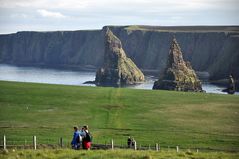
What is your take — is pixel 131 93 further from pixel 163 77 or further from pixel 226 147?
pixel 163 77

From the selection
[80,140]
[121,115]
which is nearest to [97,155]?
[80,140]

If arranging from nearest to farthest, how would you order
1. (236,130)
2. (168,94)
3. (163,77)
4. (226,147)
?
(226,147)
(236,130)
(168,94)
(163,77)

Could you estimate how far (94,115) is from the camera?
6594cm

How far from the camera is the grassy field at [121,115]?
53250 millimetres

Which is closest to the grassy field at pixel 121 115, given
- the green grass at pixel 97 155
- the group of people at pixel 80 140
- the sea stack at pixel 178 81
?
the group of people at pixel 80 140

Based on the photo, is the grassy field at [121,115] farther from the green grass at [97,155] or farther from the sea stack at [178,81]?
the sea stack at [178,81]

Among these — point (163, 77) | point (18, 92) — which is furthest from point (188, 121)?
point (163, 77)

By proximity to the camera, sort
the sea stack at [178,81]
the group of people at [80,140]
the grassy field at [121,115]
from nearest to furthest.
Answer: the group of people at [80,140] < the grassy field at [121,115] < the sea stack at [178,81]

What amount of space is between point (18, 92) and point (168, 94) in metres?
25.4

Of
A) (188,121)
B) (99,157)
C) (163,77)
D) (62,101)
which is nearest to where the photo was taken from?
(99,157)

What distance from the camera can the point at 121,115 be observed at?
65938mm

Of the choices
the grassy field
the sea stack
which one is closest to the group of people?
the grassy field

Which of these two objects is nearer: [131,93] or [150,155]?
[150,155]

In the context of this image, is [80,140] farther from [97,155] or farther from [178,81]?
[178,81]
